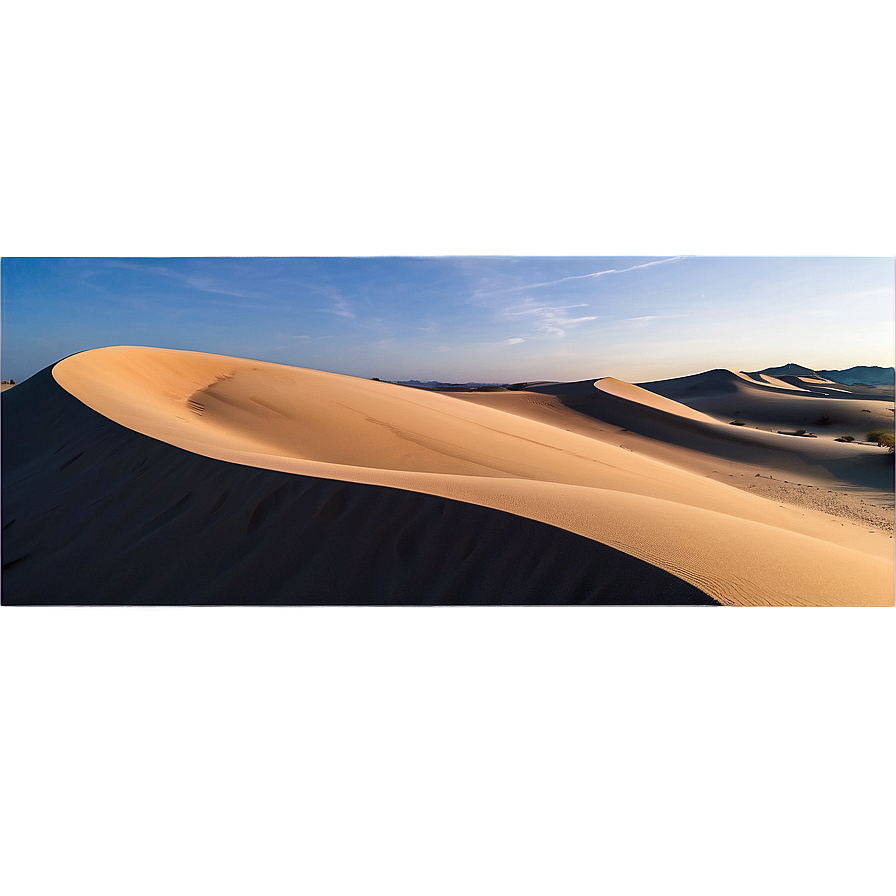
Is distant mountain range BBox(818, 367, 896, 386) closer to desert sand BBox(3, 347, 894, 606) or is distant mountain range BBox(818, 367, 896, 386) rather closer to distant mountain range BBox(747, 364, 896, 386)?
distant mountain range BBox(747, 364, 896, 386)

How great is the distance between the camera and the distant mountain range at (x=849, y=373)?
4625 mm

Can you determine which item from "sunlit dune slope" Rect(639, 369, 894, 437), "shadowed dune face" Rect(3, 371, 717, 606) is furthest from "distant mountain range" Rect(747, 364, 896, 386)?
"shadowed dune face" Rect(3, 371, 717, 606)

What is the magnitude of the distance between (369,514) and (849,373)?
4.34 meters

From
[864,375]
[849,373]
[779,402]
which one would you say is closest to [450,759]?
[864,375]

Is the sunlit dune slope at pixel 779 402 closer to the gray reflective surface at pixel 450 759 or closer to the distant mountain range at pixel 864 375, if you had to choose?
the distant mountain range at pixel 864 375

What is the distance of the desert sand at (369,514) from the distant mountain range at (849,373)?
0.34 m

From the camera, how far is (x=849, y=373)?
5137 millimetres

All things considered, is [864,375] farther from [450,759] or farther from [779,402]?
[450,759]

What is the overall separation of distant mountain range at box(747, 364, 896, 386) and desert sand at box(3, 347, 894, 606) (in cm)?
34

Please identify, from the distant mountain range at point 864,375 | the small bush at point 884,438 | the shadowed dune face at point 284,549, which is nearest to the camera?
the shadowed dune face at point 284,549

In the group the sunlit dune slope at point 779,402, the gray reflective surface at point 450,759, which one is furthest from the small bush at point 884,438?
the gray reflective surface at point 450,759

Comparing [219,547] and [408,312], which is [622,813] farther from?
[408,312]

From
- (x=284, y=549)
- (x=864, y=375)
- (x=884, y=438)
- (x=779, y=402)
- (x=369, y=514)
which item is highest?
(x=864, y=375)

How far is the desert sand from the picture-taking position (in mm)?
3176
